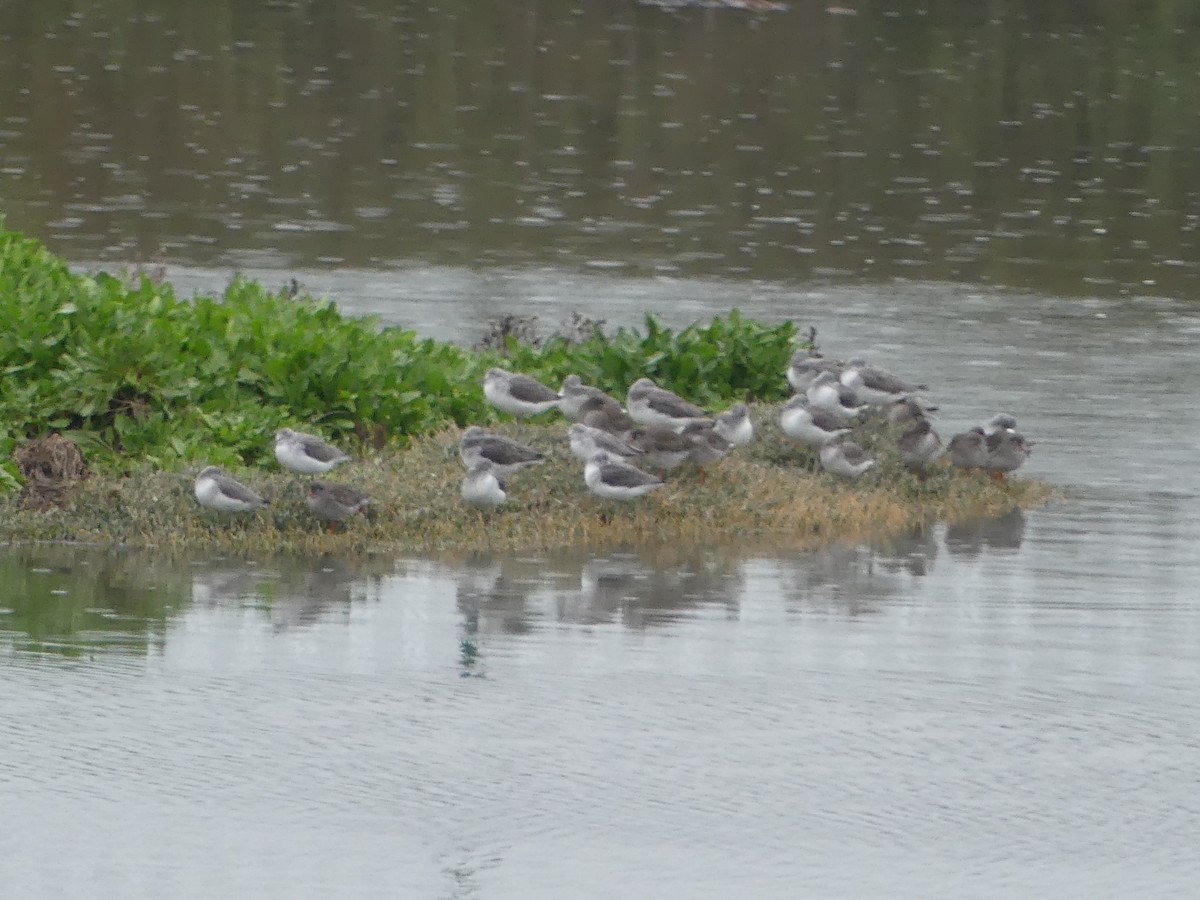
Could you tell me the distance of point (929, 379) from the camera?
71.6 feet

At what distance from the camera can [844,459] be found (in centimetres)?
1631

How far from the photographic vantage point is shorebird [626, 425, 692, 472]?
51.0ft

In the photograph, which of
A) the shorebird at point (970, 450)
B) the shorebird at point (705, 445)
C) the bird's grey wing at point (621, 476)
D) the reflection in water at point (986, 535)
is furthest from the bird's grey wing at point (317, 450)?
the shorebird at point (970, 450)

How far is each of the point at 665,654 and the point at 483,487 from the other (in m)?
2.73

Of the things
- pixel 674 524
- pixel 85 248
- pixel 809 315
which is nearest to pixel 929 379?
pixel 809 315

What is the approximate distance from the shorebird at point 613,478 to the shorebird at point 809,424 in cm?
161

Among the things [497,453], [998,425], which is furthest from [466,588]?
[998,425]

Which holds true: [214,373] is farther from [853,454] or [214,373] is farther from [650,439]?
[853,454]

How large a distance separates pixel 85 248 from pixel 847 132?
19.0 metres

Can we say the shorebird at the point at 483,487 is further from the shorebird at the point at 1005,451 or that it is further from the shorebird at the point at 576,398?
the shorebird at the point at 1005,451

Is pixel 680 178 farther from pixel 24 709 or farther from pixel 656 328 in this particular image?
pixel 24 709

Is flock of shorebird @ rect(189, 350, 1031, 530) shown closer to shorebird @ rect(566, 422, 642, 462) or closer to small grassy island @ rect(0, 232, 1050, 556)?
shorebird @ rect(566, 422, 642, 462)

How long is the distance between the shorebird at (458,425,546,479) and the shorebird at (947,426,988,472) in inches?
128

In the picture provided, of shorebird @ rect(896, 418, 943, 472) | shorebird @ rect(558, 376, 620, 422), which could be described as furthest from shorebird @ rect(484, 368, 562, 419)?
shorebird @ rect(896, 418, 943, 472)
